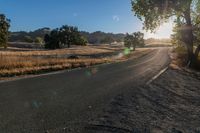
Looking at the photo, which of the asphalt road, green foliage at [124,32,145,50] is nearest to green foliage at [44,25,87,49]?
green foliage at [124,32,145,50]

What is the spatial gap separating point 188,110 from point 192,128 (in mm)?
2539

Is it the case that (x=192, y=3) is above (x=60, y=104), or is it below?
above

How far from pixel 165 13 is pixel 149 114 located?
23083 millimetres

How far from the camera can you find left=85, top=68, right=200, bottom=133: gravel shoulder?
736 centimetres

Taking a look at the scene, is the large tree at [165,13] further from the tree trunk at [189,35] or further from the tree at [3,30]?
the tree at [3,30]

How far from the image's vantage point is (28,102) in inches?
376

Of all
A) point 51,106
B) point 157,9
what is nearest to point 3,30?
point 157,9

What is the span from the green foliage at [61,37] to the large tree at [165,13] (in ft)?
282

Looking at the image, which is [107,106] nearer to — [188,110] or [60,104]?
[60,104]

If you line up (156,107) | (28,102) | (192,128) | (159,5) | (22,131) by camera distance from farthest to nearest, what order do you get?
(159,5)
(156,107)
(28,102)
(192,128)
(22,131)

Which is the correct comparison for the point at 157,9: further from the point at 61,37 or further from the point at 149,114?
the point at 61,37

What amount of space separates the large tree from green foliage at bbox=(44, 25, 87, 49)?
86085mm

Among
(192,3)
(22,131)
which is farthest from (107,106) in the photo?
(192,3)

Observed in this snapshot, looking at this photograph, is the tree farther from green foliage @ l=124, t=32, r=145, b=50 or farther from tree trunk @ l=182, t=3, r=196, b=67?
green foliage @ l=124, t=32, r=145, b=50
